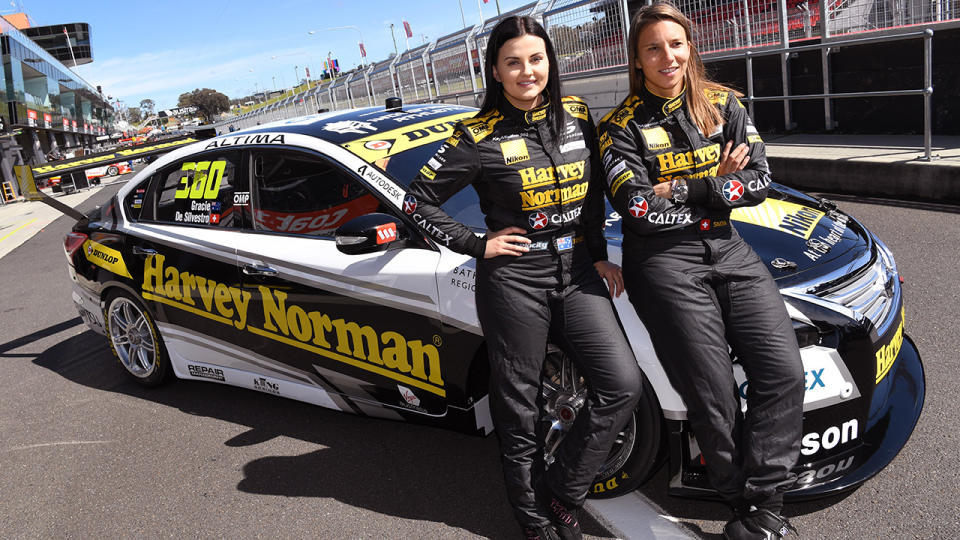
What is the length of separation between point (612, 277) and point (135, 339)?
3731 millimetres

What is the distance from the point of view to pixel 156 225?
4801 millimetres

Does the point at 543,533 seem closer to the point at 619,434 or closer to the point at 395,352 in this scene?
the point at 619,434

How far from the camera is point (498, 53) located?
267 cm

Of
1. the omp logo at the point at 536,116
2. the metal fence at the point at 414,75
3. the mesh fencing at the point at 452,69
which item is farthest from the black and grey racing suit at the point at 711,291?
the metal fence at the point at 414,75

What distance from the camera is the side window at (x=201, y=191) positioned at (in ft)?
14.2

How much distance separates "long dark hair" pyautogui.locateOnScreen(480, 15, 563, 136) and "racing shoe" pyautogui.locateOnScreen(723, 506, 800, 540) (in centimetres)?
151

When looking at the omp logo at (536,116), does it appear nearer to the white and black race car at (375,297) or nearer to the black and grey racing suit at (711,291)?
the black and grey racing suit at (711,291)

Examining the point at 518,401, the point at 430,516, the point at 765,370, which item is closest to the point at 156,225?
the point at 430,516

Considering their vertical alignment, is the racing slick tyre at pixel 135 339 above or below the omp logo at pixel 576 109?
below

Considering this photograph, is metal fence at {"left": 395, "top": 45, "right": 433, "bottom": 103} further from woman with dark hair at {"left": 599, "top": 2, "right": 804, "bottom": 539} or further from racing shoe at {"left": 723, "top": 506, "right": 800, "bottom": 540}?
racing shoe at {"left": 723, "top": 506, "right": 800, "bottom": 540}

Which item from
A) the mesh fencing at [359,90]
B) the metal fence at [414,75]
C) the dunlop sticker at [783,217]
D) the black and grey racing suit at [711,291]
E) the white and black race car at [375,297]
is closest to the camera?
the black and grey racing suit at [711,291]

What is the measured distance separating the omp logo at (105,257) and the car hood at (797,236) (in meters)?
3.42

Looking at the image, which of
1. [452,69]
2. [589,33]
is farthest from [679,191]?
[452,69]

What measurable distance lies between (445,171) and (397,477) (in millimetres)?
1652
